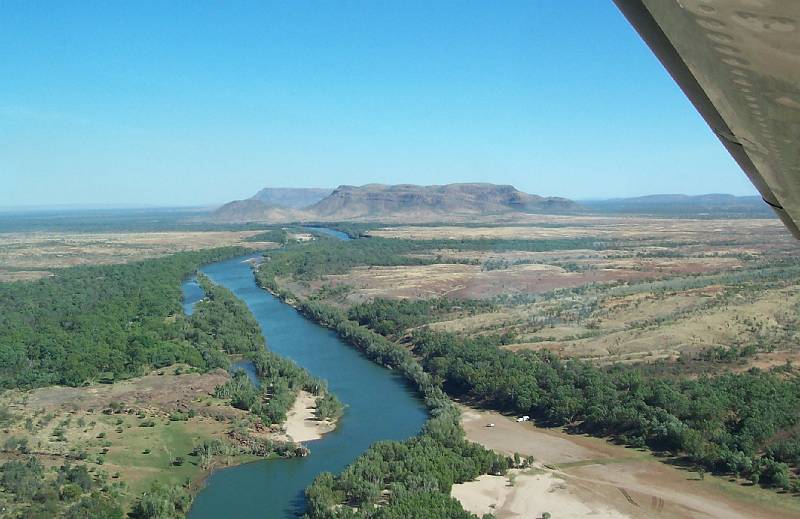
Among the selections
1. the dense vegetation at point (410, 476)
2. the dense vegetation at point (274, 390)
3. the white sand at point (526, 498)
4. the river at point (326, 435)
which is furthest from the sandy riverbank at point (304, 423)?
the white sand at point (526, 498)

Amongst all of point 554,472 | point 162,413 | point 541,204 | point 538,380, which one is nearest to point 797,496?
point 554,472

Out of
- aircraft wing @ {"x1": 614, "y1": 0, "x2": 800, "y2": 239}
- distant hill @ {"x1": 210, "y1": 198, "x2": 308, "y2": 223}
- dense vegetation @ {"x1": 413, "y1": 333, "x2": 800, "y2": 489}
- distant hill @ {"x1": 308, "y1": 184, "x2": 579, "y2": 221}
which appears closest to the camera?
aircraft wing @ {"x1": 614, "y1": 0, "x2": 800, "y2": 239}

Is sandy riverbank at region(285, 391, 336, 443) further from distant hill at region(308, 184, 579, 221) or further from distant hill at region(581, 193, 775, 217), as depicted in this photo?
distant hill at region(308, 184, 579, 221)

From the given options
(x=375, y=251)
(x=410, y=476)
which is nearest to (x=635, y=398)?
(x=410, y=476)

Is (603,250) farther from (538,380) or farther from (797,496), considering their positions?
(797,496)

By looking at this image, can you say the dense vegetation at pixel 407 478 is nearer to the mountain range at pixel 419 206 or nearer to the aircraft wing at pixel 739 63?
the aircraft wing at pixel 739 63

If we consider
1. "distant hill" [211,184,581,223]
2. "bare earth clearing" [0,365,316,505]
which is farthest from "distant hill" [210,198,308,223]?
"bare earth clearing" [0,365,316,505]

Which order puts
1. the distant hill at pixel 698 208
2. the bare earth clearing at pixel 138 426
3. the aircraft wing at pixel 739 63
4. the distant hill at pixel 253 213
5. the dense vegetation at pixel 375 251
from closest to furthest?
1. the aircraft wing at pixel 739 63
2. the bare earth clearing at pixel 138 426
3. the dense vegetation at pixel 375 251
4. the distant hill at pixel 698 208
5. the distant hill at pixel 253 213

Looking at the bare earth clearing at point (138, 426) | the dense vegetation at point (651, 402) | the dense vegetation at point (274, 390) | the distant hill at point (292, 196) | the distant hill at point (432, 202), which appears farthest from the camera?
the distant hill at point (292, 196)
